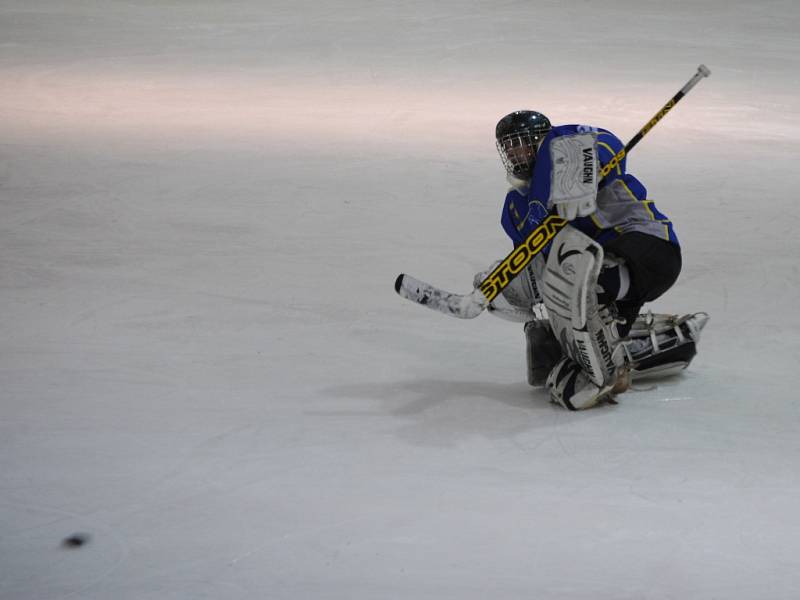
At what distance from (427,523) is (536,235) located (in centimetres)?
93

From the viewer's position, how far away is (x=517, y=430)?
9.52ft

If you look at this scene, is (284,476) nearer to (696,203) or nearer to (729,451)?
(729,451)

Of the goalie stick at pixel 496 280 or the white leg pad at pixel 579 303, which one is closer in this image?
the white leg pad at pixel 579 303

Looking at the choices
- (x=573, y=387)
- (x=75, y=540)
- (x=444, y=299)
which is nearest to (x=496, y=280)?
(x=444, y=299)

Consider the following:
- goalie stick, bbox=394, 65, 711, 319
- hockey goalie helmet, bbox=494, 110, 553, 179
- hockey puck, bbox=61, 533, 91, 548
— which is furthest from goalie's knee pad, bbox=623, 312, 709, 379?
hockey puck, bbox=61, 533, 91, 548

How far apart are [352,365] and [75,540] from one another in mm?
1262

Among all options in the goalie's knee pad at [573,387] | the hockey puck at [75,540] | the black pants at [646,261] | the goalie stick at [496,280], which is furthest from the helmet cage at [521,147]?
the hockey puck at [75,540]

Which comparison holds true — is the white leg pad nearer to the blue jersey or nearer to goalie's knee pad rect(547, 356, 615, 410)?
goalie's knee pad rect(547, 356, 615, 410)

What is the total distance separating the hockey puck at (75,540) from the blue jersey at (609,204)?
4.56 feet

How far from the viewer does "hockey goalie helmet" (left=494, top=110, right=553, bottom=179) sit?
3.05 m

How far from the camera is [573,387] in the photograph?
118 inches

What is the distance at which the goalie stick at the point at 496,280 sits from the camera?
2.95 m

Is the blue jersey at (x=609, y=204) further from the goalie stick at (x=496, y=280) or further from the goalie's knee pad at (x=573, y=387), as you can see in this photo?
the goalie's knee pad at (x=573, y=387)

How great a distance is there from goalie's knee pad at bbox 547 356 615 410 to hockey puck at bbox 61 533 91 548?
1328 millimetres
